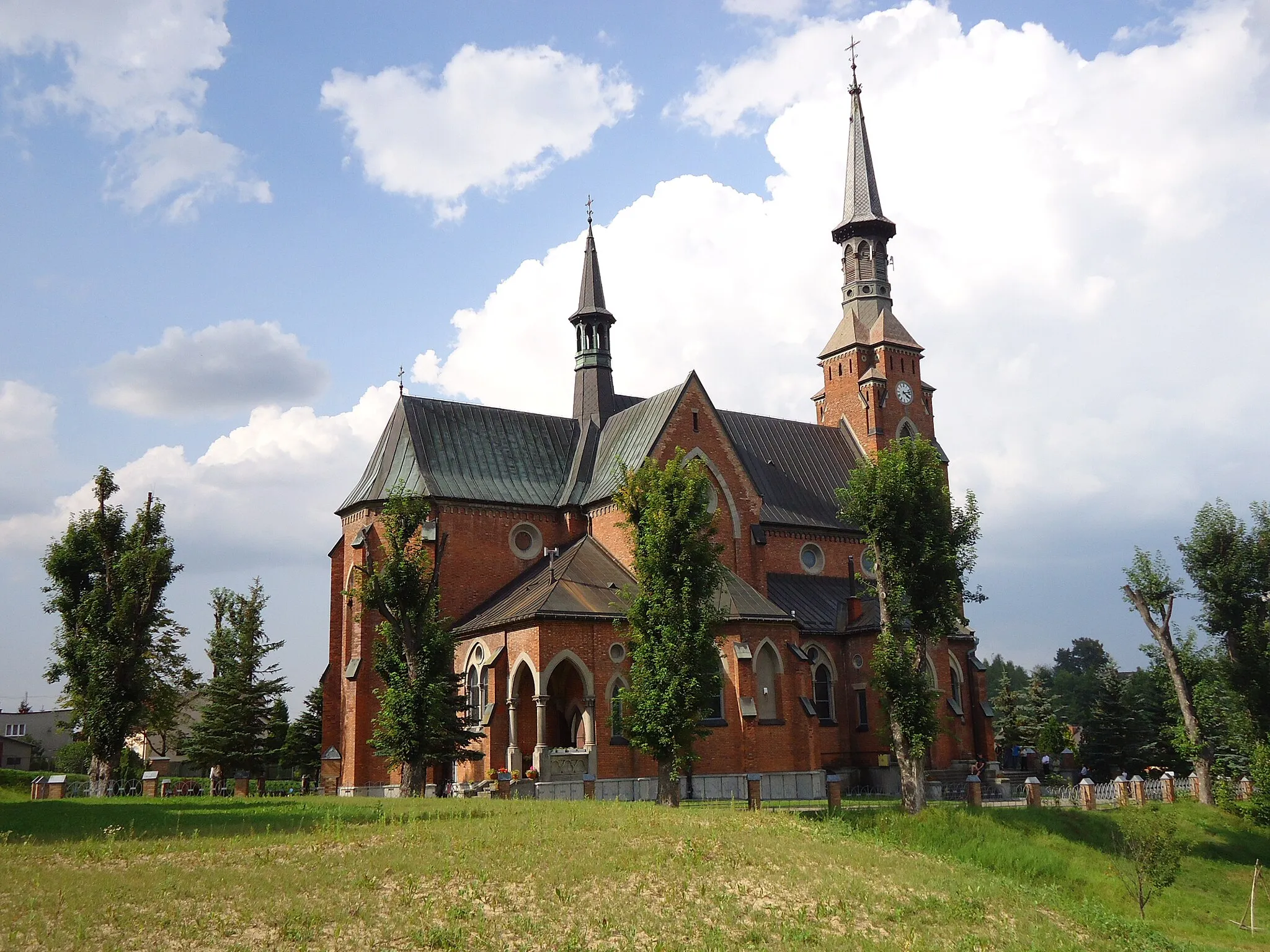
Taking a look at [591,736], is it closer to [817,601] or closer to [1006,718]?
[817,601]

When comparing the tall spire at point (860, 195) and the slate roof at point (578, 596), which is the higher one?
the tall spire at point (860, 195)

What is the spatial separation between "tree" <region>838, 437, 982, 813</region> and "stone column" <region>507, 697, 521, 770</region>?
38.2 ft

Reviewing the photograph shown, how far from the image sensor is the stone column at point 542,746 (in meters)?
33.8

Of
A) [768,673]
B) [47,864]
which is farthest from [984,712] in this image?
[47,864]

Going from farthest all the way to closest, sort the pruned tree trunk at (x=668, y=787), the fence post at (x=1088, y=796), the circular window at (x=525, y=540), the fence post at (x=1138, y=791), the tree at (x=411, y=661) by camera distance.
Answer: the circular window at (x=525, y=540), the fence post at (x=1138, y=791), the fence post at (x=1088, y=796), the tree at (x=411, y=661), the pruned tree trunk at (x=668, y=787)

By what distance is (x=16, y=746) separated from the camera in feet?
254

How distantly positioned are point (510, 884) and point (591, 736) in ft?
56.5

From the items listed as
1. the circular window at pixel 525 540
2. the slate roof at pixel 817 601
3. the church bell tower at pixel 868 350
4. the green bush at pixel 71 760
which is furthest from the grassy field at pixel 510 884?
the green bush at pixel 71 760

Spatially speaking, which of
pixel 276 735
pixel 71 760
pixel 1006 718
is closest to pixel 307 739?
pixel 276 735

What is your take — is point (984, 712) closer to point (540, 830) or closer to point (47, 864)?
point (540, 830)

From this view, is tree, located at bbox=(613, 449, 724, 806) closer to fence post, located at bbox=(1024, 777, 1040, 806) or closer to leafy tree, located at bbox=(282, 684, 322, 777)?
fence post, located at bbox=(1024, 777, 1040, 806)

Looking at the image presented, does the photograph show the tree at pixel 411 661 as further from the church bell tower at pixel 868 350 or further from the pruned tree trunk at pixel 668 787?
the church bell tower at pixel 868 350

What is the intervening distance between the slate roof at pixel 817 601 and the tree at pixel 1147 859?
1465cm

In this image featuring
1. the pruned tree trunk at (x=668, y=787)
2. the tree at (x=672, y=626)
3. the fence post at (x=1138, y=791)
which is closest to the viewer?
the pruned tree trunk at (x=668, y=787)
